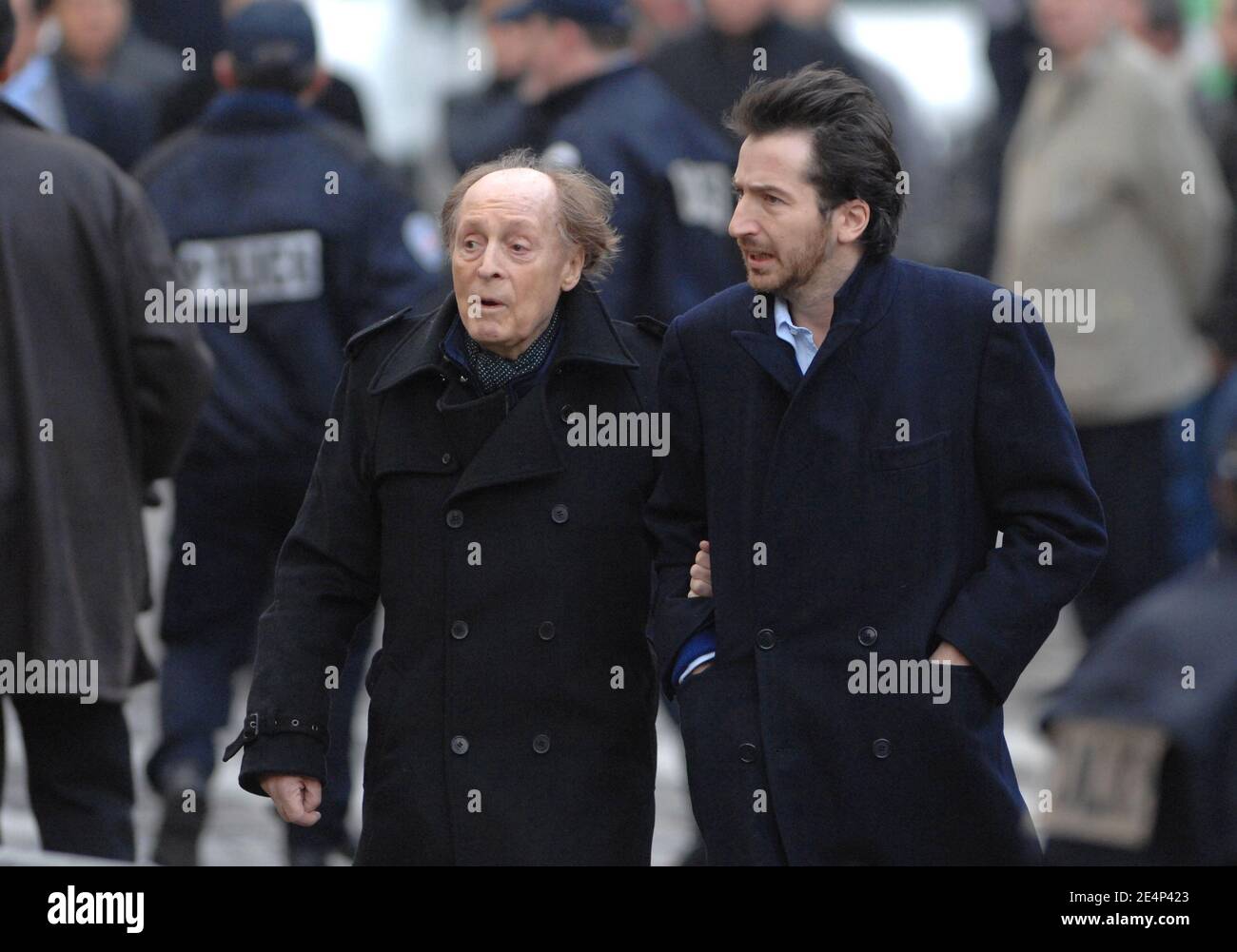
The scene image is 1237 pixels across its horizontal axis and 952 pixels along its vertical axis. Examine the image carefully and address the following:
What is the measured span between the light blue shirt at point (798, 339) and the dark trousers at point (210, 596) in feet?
9.36

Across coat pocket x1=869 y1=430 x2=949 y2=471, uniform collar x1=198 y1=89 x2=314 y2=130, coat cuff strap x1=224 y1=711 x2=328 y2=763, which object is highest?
uniform collar x1=198 y1=89 x2=314 y2=130

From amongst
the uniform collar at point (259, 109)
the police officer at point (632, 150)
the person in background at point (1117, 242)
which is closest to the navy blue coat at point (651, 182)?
the police officer at point (632, 150)

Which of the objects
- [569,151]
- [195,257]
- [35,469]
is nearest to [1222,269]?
[569,151]

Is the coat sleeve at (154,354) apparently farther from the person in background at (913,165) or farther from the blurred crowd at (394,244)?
the person in background at (913,165)

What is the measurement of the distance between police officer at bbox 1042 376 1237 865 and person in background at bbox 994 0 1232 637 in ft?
15.7

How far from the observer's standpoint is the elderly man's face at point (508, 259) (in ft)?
15.8

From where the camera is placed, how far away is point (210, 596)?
7473 mm

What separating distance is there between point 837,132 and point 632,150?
322 centimetres

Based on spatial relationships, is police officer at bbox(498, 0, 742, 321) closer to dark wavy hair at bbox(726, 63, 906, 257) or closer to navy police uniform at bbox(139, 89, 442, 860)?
navy police uniform at bbox(139, 89, 442, 860)

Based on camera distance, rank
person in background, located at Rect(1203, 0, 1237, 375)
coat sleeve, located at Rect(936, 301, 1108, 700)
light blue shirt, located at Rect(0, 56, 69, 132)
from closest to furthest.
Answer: coat sleeve, located at Rect(936, 301, 1108, 700) → light blue shirt, located at Rect(0, 56, 69, 132) → person in background, located at Rect(1203, 0, 1237, 375)

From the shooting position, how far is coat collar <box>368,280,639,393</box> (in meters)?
4.91

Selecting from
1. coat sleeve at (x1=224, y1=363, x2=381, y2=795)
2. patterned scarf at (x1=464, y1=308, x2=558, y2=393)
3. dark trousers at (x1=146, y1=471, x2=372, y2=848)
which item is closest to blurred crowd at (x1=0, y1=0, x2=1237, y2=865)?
dark trousers at (x1=146, y1=471, x2=372, y2=848)

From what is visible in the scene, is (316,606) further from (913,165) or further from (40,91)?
(913,165)

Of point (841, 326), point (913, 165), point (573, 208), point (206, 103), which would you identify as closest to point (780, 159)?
point (841, 326)
